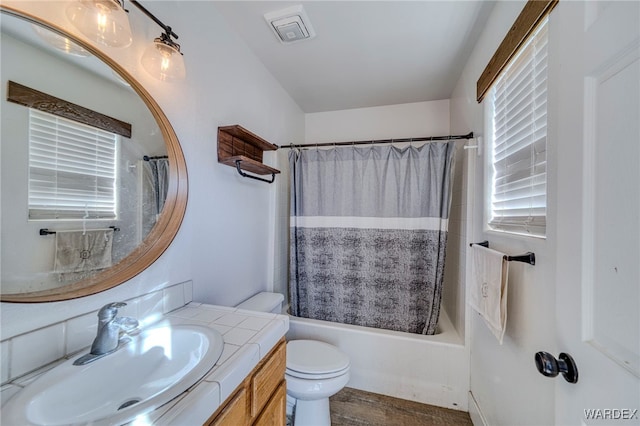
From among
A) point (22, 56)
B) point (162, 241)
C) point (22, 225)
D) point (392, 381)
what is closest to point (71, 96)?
point (22, 56)

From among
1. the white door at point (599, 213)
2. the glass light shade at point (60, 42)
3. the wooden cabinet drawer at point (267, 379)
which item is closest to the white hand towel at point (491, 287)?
the white door at point (599, 213)

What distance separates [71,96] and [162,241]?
56cm

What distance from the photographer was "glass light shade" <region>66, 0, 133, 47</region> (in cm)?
69

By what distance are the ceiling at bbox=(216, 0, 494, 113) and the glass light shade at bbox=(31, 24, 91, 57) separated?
865 millimetres

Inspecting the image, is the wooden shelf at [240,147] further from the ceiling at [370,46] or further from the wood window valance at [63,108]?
the ceiling at [370,46]

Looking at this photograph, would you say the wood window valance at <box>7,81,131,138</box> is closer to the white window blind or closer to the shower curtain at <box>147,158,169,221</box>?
the shower curtain at <box>147,158,169,221</box>

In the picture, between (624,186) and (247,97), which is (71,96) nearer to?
(247,97)

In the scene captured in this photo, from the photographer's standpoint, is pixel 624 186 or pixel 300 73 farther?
pixel 300 73

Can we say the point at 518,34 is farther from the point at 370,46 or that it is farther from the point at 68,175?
the point at 68,175

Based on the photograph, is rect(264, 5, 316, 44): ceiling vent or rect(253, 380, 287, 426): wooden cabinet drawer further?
rect(264, 5, 316, 44): ceiling vent

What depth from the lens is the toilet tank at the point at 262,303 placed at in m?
1.48

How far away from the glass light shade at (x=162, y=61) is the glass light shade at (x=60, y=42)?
19 centimetres

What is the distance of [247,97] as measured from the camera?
1.62 meters

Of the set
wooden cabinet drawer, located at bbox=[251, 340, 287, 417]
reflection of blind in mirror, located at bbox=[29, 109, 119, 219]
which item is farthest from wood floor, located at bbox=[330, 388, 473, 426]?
reflection of blind in mirror, located at bbox=[29, 109, 119, 219]
